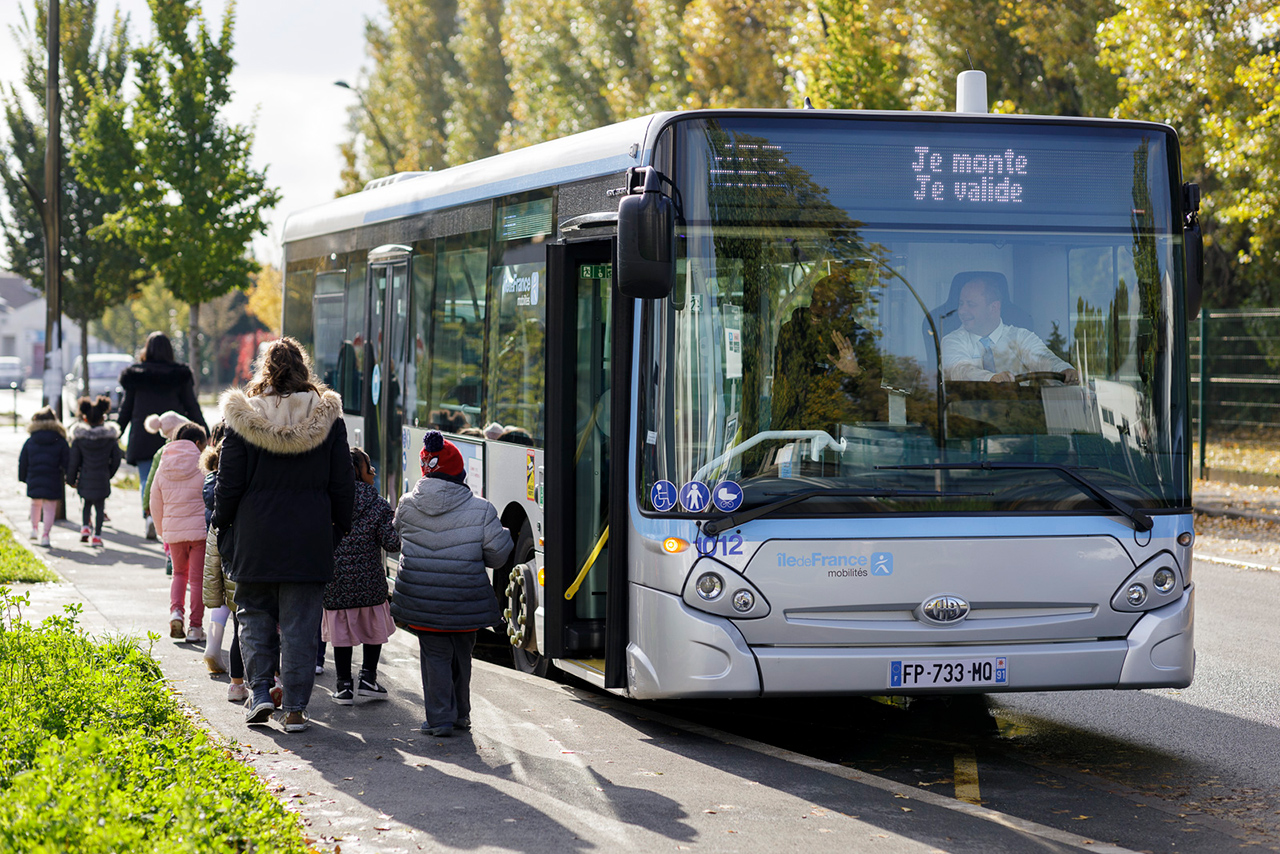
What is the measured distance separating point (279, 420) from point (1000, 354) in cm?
324

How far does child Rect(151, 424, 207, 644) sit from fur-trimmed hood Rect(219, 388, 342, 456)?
9.21 feet

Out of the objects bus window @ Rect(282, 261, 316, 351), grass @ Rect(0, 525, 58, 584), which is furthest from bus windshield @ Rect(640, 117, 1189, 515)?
bus window @ Rect(282, 261, 316, 351)

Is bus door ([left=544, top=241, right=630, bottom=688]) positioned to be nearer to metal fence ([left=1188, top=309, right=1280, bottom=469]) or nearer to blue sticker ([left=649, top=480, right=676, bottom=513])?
blue sticker ([left=649, top=480, right=676, bottom=513])

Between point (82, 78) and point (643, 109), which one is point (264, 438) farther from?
point (643, 109)

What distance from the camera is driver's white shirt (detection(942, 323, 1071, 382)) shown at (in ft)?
22.6

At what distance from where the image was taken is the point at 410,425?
440 inches

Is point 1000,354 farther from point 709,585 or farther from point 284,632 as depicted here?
point 284,632

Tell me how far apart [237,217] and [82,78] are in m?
3.62

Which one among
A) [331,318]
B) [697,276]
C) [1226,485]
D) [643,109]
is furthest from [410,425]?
[643,109]

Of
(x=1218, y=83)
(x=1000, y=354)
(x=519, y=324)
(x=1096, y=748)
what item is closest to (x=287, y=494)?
(x=519, y=324)

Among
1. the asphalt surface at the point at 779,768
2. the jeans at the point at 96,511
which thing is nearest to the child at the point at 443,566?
the asphalt surface at the point at 779,768

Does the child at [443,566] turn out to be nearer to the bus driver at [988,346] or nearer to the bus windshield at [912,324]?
the bus windshield at [912,324]

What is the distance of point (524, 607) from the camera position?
902 centimetres

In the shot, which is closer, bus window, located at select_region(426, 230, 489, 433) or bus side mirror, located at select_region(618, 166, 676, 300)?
bus side mirror, located at select_region(618, 166, 676, 300)
